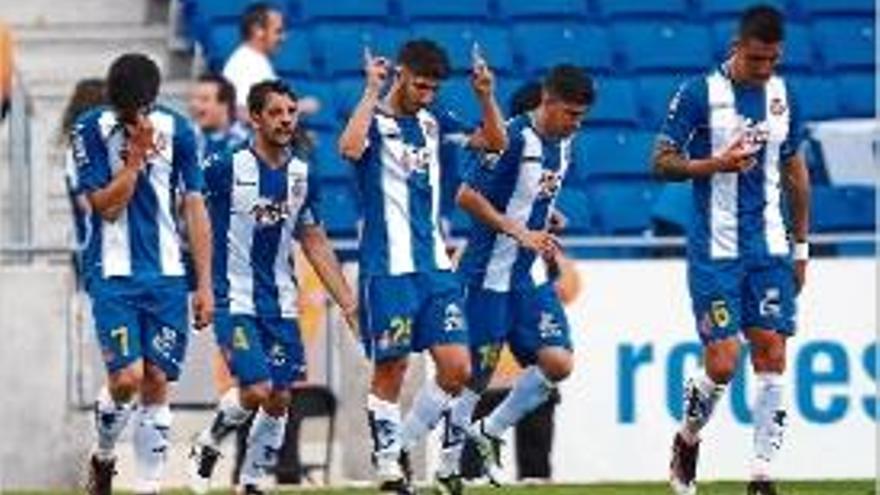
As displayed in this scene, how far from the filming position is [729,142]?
1684cm

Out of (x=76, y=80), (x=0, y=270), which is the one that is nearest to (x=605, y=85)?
(x=76, y=80)

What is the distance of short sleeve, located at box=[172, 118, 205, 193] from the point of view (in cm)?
1625

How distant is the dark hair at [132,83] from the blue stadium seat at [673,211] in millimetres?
6522

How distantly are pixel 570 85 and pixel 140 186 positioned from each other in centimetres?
235

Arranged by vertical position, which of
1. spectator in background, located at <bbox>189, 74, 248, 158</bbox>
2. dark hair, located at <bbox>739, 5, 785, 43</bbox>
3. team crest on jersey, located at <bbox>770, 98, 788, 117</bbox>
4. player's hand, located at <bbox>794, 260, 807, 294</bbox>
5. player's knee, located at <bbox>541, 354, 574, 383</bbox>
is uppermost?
spectator in background, located at <bbox>189, 74, 248, 158</bbox>

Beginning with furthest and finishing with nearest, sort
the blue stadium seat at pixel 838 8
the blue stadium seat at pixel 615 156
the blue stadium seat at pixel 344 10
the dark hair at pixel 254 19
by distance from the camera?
the blue stadium seat at pixel 838 8 → the blue stadium seat at pixel 344 10 → the blue stadium seat at pixel 615 156 → the dark hair at pixel 254 19

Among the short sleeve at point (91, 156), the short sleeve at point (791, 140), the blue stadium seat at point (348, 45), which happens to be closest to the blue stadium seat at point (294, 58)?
the blue stadium seat at point (348, 45)

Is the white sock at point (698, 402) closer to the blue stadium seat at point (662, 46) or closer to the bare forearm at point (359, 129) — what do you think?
the bare forearm at point (359, 129)

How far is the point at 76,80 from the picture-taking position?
2453cm

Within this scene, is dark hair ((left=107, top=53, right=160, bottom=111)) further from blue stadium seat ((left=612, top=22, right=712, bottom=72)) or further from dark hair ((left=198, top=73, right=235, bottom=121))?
blue stadium seat ((left=612, top=22, right=712, bottom=72))

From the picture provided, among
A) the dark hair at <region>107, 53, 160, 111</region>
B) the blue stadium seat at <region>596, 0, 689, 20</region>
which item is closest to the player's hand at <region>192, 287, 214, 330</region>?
the dark hair at <region>107, 53, 160, 111</region>

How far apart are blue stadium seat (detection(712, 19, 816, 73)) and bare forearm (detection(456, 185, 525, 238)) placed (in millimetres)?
8001

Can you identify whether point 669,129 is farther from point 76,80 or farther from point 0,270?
point 76,80

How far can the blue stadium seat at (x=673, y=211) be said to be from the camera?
72.2ft
